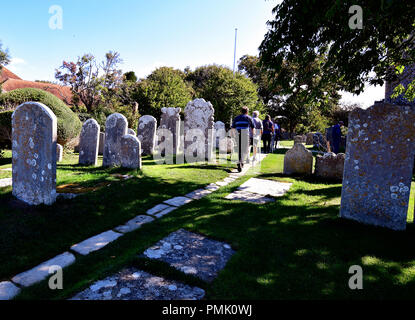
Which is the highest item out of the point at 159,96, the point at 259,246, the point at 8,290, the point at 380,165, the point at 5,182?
the point at 159,96

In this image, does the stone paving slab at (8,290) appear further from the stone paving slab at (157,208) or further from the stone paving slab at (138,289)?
the stone paving slab at (157,208)

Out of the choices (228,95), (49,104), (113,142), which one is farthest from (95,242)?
(228,95)

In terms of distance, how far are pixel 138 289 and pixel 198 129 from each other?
861 centimetres

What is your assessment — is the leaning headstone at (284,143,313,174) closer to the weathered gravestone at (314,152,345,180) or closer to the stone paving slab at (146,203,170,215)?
the weathered gravestone at (314,152,345,180)

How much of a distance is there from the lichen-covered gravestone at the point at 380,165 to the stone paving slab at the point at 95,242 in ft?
12.4

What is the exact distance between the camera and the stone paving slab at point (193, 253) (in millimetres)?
2707

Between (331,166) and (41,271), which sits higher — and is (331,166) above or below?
above

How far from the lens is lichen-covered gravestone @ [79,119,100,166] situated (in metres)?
8.44

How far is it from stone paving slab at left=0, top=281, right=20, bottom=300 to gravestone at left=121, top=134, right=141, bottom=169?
4.87 meters

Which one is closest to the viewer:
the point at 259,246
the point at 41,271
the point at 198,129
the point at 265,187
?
the point at 41,271

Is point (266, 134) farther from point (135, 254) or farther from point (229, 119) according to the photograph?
point (135, 254)

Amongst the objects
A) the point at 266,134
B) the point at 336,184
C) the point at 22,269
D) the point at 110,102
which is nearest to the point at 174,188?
the point at 22,269

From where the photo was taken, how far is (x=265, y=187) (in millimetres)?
6078

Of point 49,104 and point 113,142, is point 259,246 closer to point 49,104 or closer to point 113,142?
point 113,142
